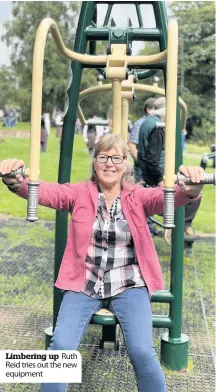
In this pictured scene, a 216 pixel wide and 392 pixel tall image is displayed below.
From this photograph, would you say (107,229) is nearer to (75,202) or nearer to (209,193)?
(75,202)

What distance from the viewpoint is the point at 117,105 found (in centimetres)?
237

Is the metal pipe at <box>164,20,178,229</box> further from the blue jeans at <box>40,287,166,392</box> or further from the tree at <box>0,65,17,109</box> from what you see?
the tree at <box>0,65,17,109</box>

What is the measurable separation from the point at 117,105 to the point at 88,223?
650 mm

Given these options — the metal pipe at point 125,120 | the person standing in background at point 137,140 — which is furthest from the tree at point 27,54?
the metal pipe at point 125,120

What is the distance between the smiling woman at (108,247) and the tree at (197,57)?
28383 millimetres

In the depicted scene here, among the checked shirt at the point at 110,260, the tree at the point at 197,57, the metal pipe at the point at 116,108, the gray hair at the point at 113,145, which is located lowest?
the checked shirt at the point at 110,260

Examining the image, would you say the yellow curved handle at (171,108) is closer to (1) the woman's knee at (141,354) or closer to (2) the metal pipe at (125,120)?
(1) the woman's knee at (141,354)

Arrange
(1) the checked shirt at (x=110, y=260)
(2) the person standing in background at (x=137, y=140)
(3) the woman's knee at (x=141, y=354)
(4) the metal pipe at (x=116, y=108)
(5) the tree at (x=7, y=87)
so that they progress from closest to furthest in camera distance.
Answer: (3) the woman's knee at (x=141, y=354) < (1) the checked shirt at (x=110, y=260) < (4) the metal pipe at (x=116, y=108) < (2) the person standing in background at (x=137, y=140) < (5) the tree at (x=7, y=87)

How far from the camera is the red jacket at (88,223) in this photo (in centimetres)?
195

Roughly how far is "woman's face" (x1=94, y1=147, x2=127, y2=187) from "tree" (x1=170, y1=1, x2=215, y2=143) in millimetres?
28377

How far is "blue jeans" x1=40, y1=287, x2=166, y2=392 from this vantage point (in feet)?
5.88

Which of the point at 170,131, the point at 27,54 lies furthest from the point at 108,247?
the point at 27,54

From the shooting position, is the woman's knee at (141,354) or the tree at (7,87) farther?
the tree at (7,87)

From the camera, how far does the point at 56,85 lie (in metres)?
26.2
